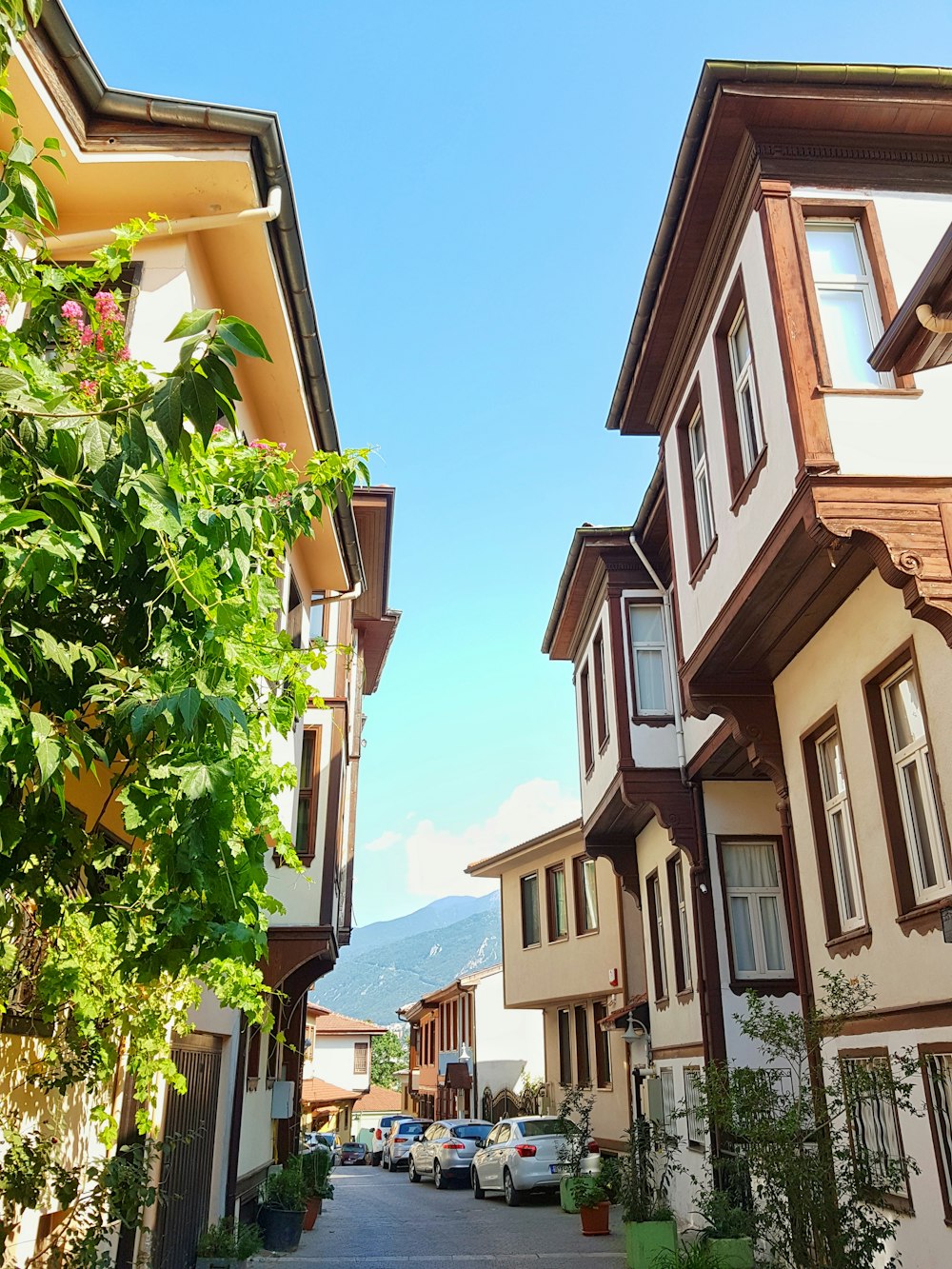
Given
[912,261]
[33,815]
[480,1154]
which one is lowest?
[480,1154]

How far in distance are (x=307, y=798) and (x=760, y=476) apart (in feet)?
30.0

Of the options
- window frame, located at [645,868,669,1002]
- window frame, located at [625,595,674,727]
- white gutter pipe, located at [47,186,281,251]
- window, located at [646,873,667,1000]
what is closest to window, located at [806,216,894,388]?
white gutter pipe, located at [47,186,281,251]

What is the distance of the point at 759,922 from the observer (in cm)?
1351

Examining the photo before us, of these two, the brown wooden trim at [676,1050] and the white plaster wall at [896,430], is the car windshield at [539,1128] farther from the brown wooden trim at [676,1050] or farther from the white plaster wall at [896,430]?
the white plaster wall at [896,430]

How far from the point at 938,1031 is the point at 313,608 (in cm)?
1044

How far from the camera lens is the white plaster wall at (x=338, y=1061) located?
213ft

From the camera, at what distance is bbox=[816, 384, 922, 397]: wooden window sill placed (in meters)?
7.65

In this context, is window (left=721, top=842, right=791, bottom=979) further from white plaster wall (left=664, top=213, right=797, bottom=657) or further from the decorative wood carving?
the decorative wood carving

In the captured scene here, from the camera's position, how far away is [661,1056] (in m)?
15.2

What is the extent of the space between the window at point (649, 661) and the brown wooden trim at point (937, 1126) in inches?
312

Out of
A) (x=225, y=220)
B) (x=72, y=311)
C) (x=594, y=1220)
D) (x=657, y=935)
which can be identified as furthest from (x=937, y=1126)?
(x=594, y=1220)

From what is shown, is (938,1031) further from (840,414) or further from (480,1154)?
(480,1154)

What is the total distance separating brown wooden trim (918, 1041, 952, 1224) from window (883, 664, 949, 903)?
3.22 ft

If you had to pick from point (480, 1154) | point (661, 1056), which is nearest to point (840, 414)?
point (661, 1056)
